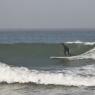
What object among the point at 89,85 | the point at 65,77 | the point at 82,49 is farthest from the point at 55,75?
the point at 82,49

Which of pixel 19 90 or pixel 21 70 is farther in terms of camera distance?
pixel 21 70

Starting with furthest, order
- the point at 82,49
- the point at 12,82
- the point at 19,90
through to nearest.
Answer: the point at 82,49 < the point at 12,82 < the point at 19,90

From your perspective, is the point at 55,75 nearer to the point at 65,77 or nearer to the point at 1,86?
the point at 65,77

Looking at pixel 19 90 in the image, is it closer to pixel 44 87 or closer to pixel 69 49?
pixel 44 87

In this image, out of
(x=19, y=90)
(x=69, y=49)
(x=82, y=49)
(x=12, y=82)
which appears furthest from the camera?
(x=82, y=49)

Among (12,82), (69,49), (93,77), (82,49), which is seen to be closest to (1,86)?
(12,82)

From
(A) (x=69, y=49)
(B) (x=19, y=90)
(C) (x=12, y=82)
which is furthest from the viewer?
(A) (x=69, y=49)

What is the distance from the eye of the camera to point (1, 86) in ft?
42.9

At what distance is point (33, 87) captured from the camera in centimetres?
1290

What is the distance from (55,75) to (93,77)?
3.76 ft

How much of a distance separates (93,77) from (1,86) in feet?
9.12

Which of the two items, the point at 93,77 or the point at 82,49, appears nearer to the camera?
the point at 93,77

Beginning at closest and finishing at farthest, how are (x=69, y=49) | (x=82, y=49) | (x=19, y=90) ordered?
(x=19, y=90), (x=69, y=49), (x=82, y=49)

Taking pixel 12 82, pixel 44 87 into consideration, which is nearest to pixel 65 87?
pixel 44 87
